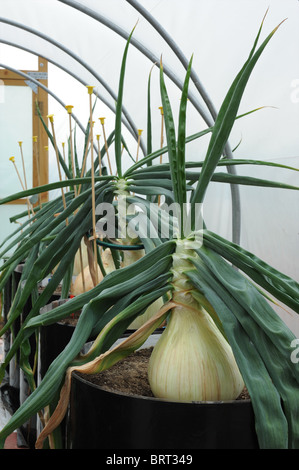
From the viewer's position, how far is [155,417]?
1.63ft

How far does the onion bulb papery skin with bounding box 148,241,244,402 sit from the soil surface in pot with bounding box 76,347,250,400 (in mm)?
25

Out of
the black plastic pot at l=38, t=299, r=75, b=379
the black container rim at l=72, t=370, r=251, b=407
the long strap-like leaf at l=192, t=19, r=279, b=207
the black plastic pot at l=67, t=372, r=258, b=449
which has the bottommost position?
the black plastic pot at l=38, t=299, r=75, b=379

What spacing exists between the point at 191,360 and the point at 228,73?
165 centimetres

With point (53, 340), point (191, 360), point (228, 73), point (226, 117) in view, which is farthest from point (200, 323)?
point (228, 73)

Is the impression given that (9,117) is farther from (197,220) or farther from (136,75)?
(197,220)

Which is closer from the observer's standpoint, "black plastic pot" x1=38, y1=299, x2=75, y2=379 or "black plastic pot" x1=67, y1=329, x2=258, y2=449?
"black plastic pot" x1=67, y1=329, x2=258, y2=449

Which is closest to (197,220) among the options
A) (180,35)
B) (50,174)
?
(180,35)

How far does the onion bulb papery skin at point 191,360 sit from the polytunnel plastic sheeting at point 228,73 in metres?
Answer: 0.73

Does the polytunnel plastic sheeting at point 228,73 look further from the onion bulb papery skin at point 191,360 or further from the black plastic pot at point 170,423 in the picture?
the black plastic pot at point 170,423

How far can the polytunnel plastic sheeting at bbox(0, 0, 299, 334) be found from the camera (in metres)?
1.68

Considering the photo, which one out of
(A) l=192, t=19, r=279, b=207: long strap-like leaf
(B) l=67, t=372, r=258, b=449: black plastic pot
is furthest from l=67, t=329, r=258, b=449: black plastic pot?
(A) l=192, t=19, r=279, b=207: long strap-like leaf

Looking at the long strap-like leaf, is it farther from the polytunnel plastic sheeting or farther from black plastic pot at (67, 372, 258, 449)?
the polytunnel plastic sheeting

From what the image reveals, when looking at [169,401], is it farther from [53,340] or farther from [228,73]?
[228,73]

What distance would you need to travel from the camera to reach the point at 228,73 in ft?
6.62
